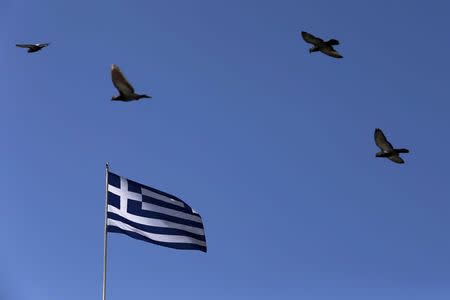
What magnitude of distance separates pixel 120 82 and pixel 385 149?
498 inches

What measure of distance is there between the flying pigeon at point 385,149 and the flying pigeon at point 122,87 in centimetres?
1111

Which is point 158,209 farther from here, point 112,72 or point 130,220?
point 112,72

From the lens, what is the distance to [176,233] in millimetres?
32938

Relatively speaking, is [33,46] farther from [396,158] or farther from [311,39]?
[396,158]

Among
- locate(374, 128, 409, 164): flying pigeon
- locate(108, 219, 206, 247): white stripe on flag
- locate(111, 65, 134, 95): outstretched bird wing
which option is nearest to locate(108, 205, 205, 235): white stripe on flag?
locate(108, 219, 206, 247): white stripe on flag

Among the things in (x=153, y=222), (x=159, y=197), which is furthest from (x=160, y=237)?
(x=159, y=197)

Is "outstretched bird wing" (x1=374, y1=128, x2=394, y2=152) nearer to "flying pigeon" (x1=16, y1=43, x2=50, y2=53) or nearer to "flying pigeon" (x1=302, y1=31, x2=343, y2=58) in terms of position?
"flying pigeon" (x1=302, y1=31, x2=343, y2=58)

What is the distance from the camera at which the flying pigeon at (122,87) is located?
2659 cm

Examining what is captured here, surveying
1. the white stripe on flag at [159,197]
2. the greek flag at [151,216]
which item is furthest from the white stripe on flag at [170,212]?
the white stripe on flag at [159,197]

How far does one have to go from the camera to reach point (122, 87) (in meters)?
27.6

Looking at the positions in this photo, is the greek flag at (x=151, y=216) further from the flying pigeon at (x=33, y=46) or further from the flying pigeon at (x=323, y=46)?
the flying pigeon at (x=323, y=46)

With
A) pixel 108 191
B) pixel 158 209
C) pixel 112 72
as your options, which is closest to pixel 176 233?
pixel 158 209

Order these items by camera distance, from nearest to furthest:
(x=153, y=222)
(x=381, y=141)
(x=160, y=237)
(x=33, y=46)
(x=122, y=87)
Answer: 1. (x=122, y=87)
2. (x=160, y=237)
3. (x=153, y=222)
4. (x=33, y=46)
5. (x=381, y=141)

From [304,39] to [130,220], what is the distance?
9.16 m
